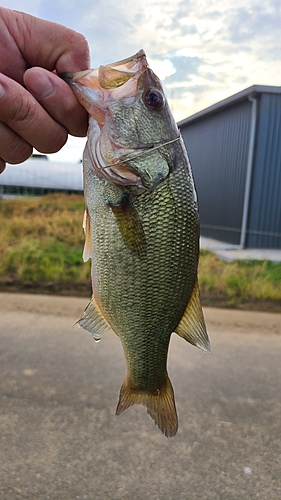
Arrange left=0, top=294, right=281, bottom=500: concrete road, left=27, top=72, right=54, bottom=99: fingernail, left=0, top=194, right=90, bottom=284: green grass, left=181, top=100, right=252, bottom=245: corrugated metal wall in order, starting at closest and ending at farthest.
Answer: left=27, top=72, right=54, bottom=99: fingernail
left=0, top=294, right=281, bottom=500: concrete road
left=0, top=194, right=90, bottom=284: green grass
left=181, top=100, right=252, bottom=245: corrugated metal wall

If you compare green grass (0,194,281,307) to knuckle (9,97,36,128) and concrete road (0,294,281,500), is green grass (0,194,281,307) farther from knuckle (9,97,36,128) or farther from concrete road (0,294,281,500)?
knuckle (9,97,36,128)

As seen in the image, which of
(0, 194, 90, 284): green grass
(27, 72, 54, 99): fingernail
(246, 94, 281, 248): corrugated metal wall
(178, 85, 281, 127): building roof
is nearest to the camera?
(27, 72, 54, 99): fingernail

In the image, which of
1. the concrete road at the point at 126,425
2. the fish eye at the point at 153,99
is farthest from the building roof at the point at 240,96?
the fish eye at the point at 153,99

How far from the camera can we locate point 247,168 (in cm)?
1073

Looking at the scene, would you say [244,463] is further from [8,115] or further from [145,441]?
[8,115]

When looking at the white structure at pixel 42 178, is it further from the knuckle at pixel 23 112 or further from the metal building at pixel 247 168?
the knuckle at pixel 23 112

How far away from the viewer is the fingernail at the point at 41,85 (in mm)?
1435

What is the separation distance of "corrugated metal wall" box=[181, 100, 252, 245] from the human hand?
9.98 metres

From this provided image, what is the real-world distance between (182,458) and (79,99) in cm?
250

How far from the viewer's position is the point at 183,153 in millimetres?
1531

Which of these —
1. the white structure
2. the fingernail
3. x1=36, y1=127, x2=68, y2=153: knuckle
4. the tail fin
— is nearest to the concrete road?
the tail fin

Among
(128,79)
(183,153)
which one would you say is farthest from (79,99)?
(183,153)

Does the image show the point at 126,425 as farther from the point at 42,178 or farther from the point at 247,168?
the point at 42,178

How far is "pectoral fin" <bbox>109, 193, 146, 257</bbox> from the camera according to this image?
4.76 ft
